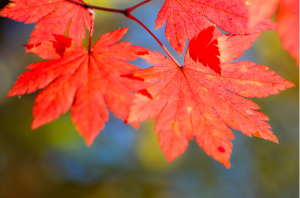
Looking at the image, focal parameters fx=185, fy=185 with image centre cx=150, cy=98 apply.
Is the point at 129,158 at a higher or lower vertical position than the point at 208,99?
lower

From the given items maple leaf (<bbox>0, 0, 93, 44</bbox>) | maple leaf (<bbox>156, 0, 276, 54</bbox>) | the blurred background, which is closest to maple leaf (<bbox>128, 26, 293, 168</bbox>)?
maple leaf (<bbox>156, 0, 276, 54</bbox>)

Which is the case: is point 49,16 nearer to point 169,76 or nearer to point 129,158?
point 169,76

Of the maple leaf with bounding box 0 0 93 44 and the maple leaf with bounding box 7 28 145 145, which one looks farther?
the maple leaf with bounding box 0 0 93 44

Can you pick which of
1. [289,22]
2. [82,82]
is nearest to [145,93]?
[82,82]

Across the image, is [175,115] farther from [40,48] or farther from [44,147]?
[44,147]

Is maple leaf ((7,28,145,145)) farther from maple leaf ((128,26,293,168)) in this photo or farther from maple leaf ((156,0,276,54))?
maple leaf ((156,0,276,54))
